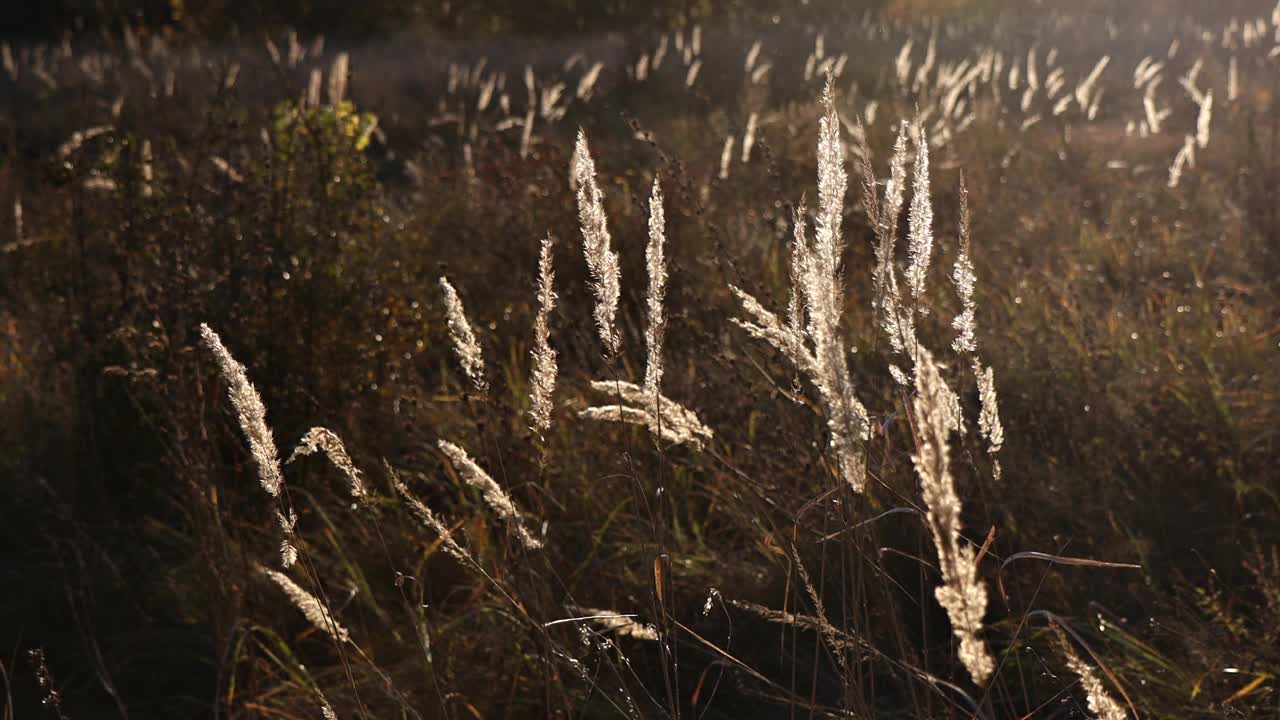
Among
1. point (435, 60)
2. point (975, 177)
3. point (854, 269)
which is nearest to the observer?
point (854, 269)

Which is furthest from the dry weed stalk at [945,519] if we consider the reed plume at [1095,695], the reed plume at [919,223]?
the reed plume at [919,223]

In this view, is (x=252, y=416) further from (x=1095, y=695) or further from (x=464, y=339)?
(x=1095, y=695)

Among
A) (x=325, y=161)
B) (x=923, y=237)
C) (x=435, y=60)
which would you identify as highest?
(x=923, y=237)

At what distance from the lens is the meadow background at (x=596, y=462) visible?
83.1 inches

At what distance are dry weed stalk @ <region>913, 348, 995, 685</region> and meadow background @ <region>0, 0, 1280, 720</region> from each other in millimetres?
162

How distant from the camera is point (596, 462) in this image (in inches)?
122

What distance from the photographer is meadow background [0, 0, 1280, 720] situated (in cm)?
211

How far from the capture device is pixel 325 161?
408 cm

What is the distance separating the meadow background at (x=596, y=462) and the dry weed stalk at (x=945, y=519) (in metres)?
0.16

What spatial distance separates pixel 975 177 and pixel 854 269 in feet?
5.75

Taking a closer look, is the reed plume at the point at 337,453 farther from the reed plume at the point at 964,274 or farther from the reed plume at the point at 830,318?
the reed plume at the point at 964,274

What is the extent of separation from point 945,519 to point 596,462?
7.12 ft

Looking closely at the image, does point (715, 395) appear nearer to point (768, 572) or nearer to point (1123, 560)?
point (768, 572)

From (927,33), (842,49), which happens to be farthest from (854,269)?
(927,33)
